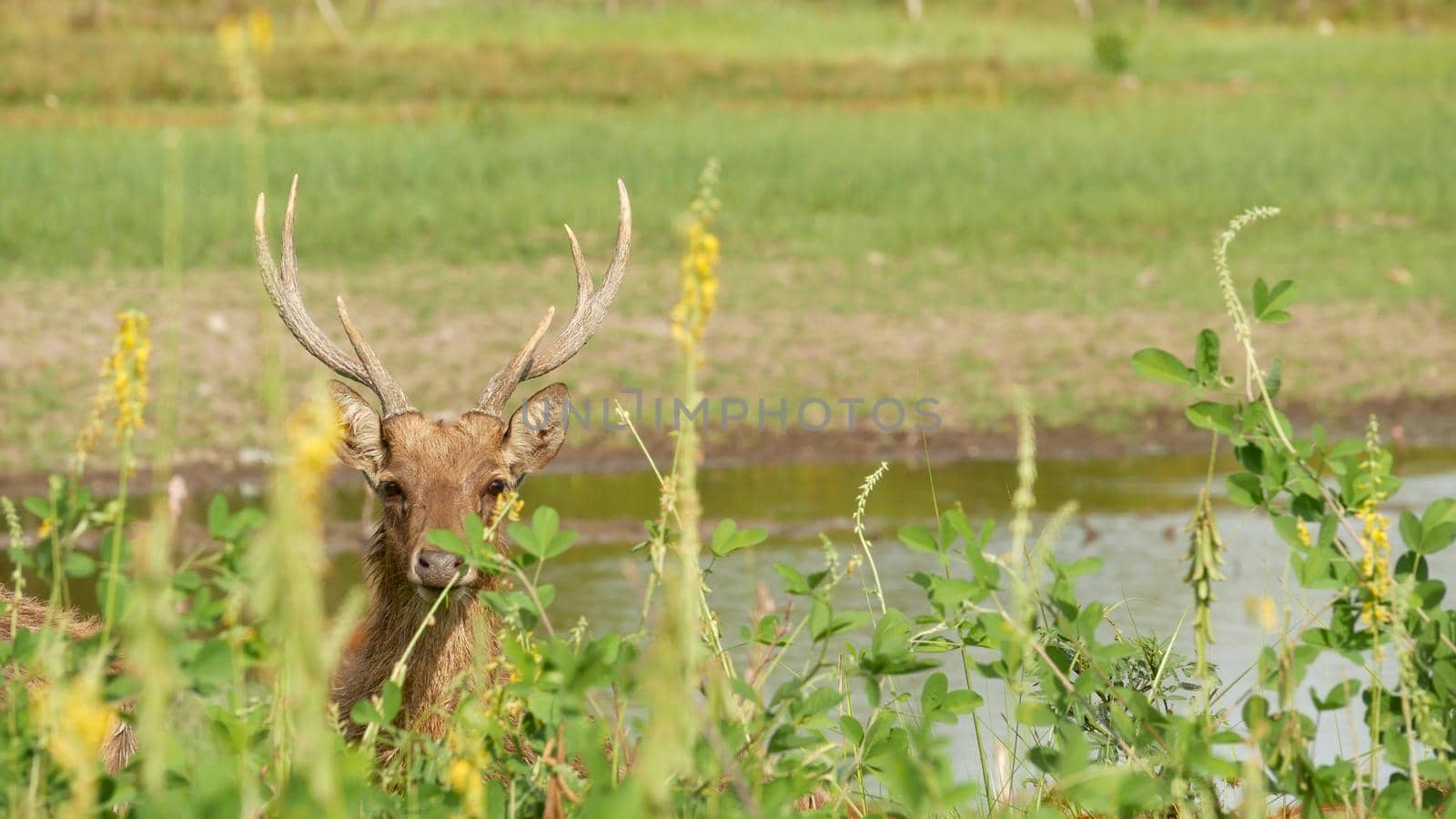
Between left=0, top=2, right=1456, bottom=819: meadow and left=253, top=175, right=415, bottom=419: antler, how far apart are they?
0.12 m

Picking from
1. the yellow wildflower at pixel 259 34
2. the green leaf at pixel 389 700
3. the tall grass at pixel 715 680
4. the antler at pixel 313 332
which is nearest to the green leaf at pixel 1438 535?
the tall grass at pixel 715 680

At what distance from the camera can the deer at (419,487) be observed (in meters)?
4.57

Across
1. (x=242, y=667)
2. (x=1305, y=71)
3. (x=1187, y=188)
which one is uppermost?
(x=1305, y=71)

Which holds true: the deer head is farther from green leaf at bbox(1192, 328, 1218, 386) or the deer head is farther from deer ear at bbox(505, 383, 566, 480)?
green leaf at bbox(1192, 328, 1218, 386)

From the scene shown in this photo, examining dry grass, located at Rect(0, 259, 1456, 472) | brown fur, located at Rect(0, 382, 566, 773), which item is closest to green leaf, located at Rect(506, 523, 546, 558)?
brown fur, located at Rect(0, 382, 566, 773)

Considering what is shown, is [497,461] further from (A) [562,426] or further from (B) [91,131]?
(B) [91,131]

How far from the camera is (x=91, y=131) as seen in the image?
21.0 m

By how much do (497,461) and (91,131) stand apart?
1759cm

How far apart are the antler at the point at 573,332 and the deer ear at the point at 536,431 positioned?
74mm

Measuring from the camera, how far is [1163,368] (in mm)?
3074

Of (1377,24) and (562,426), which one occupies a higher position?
(1377,24)

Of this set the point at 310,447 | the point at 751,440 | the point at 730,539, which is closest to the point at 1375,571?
the point at 730,539

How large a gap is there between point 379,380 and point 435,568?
1104mm

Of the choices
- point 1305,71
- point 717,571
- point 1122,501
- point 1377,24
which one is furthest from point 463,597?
point 1377,24
